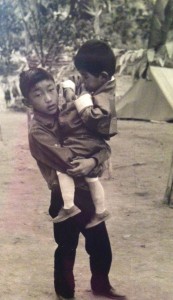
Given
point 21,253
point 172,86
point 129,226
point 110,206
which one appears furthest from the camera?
point 172,86

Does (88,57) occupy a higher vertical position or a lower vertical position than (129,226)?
higher

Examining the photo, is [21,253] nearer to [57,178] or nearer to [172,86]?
[57,178]

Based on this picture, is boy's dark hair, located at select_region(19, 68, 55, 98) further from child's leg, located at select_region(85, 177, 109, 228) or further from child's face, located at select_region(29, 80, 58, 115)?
child's leg, located at select_region(85, 177, 109, 228)

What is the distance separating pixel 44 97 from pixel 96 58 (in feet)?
1.24

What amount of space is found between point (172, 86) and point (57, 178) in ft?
31.2

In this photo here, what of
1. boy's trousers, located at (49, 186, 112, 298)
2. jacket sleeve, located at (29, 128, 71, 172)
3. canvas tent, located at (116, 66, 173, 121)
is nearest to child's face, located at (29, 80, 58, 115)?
jacket sleeve, located at (29, 128, 71, 172)

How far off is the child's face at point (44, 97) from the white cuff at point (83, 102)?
0.51 feet

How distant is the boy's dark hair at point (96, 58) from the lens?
143 inches

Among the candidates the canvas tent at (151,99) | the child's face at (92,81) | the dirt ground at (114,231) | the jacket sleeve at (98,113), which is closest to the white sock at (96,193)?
the jacket sleeve at (98,113)

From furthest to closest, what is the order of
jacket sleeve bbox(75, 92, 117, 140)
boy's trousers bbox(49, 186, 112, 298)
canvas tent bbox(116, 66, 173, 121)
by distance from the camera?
canvas tent bbox(116, 66, 173, 121)
boy's trousers bbox(49, 186, 112, 298)
jacket sleeve bbox(75, 92, 117, 140)

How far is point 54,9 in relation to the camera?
49.2 ft

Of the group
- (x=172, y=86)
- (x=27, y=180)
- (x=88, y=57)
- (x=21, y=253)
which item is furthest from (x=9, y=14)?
(x=88, y=57)

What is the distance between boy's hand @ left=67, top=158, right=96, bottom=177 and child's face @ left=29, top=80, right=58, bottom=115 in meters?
0.32

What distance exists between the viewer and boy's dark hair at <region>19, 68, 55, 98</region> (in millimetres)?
3641
